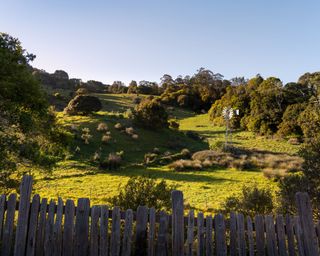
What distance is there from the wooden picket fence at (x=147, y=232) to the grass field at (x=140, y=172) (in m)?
11.5

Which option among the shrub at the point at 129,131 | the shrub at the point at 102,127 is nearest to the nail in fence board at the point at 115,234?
the shrub at the point at 102,127

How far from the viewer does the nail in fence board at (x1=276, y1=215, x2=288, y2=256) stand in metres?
7.86

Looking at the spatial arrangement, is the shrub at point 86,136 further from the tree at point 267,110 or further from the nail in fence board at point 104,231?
the nail in fence board at point 104,231

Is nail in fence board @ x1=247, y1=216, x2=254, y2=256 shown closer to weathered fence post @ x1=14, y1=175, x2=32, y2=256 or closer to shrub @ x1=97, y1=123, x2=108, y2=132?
weathered fence post @ x1=14, y1=175, x2=32, y2=256

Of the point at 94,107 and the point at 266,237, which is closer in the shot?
the point at 266,237

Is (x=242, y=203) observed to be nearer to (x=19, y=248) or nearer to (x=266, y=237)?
(x=266, y=237)

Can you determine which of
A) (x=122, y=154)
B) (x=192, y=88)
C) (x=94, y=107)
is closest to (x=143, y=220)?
(x=122, y=154)

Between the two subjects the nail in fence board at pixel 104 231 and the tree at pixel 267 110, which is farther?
the tree at pixel 267 110

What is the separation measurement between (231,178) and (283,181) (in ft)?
63.7

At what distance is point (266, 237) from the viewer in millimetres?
7879

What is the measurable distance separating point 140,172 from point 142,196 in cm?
2389

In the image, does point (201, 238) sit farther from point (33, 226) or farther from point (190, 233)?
point (33, 226)

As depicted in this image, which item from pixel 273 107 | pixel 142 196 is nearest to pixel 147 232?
pixel 142 196

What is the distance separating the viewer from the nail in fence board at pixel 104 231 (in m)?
7.89
